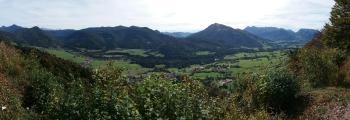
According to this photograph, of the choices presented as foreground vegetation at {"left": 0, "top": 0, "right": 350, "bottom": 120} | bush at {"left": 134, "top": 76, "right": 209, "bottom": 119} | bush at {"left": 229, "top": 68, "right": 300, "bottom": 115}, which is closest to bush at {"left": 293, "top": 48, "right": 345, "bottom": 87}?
foreground vegetation at {"left": 0, "top": 0, "right": 350, "bottom": 120}

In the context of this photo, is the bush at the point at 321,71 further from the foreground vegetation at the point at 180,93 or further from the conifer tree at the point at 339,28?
the conifer tree at the point at 339,28

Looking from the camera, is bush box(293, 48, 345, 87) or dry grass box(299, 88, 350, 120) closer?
dry grass box(299, 88, 350, 120)

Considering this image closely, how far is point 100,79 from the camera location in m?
12.7

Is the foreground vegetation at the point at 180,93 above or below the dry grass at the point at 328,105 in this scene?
above

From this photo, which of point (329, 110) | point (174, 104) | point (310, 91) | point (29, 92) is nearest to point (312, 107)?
point (329, 110)

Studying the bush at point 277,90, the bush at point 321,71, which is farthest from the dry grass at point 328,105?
the bush at point 321,71

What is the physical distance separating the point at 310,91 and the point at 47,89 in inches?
521

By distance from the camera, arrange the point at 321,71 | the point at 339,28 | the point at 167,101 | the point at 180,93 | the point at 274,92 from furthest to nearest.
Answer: the point at 339,28
the point at 321,71
the point at 274,92
the point at 180,93
the point at 167,101

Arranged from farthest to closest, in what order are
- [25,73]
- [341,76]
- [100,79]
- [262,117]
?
[341,76] → [25,73] → [262,117] → [100,79]

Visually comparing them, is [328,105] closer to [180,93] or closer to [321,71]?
[321,71]

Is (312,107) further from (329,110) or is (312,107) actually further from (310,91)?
(310,91)

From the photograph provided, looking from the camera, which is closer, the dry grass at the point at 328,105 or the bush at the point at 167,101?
the bush at the point at 167,101

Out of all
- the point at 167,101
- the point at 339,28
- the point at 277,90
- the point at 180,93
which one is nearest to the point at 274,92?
the point at 277,90

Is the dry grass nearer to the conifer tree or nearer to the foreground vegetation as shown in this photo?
the foreground vegetation
